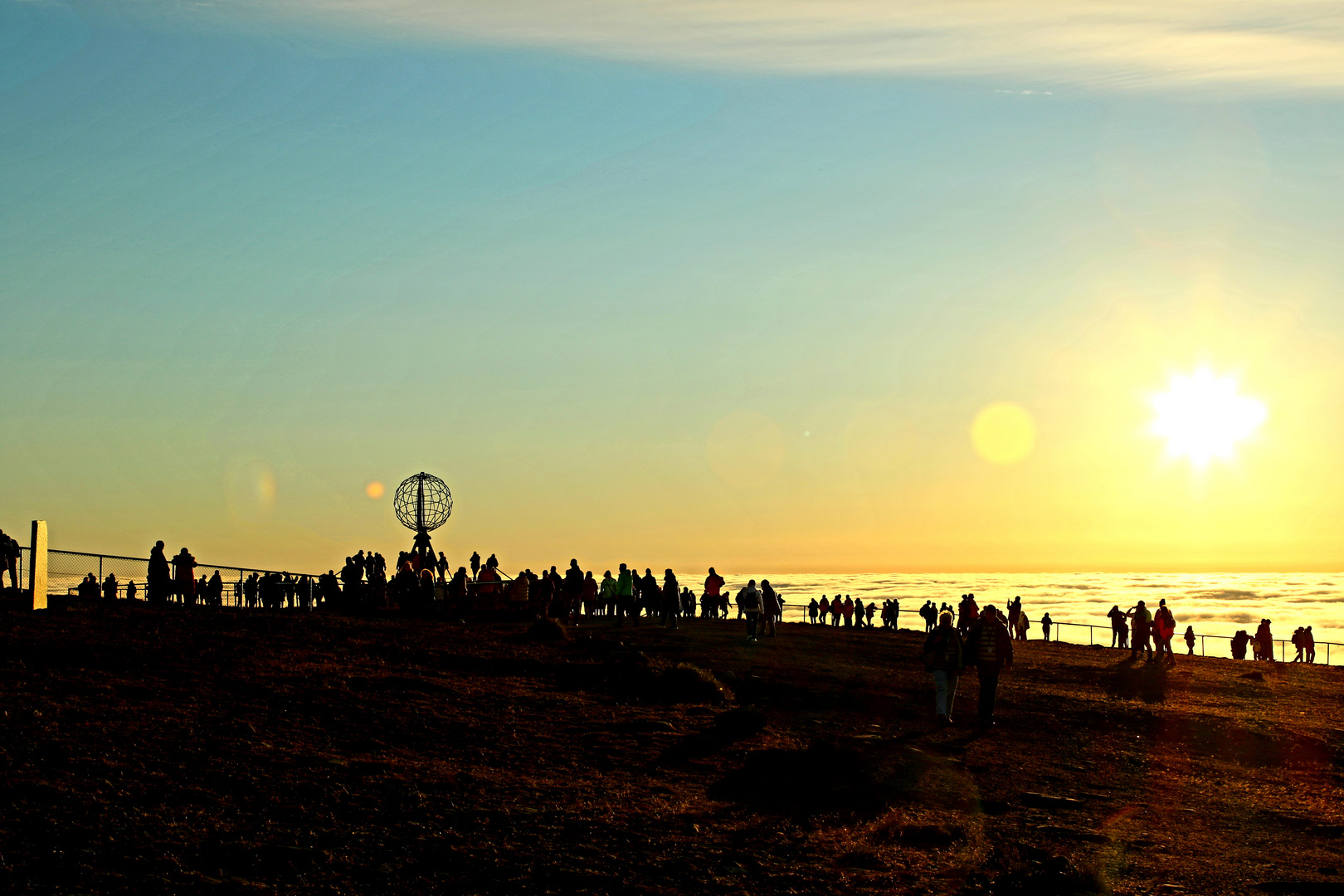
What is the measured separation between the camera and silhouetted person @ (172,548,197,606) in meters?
29.8

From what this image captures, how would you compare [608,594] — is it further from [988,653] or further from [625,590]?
[988,653]

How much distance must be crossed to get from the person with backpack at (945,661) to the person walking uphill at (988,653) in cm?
23

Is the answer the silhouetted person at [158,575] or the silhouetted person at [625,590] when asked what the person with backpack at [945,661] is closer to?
the silhouetted person at [625,590]

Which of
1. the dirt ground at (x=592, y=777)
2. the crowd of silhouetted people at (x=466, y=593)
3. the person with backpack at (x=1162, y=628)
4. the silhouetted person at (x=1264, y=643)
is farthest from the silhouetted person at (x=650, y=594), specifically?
the silhouetted person at (x=1264, y=643)

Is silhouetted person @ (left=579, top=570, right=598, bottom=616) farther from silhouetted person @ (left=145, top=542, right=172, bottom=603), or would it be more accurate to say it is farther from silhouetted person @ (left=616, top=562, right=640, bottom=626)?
silhouetted person @ (left=145, top=542, right=172, bottom=603)

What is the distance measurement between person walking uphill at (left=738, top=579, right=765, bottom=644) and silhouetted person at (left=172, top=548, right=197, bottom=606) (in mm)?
13456

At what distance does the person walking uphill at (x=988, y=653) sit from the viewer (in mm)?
17828

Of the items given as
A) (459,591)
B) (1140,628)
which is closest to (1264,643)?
(1140,628)

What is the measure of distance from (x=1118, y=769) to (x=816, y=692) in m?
5.58

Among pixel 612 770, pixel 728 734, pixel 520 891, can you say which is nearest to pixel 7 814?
pixel 520 891

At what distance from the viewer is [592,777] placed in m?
13.3

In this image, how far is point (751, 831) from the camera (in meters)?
11.4

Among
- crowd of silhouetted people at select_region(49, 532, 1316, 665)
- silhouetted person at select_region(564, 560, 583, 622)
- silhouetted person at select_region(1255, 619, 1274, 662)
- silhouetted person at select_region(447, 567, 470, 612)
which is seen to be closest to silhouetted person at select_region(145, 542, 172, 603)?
crowd of silhouetted people at select_region(49, 532, 1316, 665)

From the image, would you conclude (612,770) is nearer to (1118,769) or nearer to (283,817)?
(283,817)
